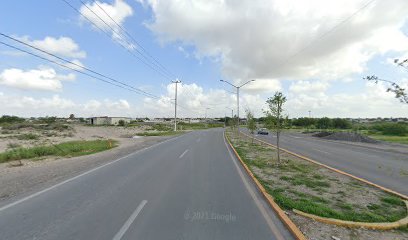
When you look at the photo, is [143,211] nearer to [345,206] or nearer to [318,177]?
[345,206]

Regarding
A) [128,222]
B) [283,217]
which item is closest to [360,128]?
[283,217]

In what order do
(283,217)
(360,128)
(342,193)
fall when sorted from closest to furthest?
(283,217) < (342,193) < (360,128)

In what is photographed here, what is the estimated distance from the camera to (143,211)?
6.10 metres

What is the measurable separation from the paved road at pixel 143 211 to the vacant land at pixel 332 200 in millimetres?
632

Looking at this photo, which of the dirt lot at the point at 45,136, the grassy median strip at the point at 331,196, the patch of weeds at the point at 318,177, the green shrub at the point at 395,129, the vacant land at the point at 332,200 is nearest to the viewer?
the vacant land at the point at 332,200

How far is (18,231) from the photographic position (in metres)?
4.91

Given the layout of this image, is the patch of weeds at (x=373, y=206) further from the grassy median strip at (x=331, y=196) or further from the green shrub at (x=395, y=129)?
the green shrub at (x=395, y=129)

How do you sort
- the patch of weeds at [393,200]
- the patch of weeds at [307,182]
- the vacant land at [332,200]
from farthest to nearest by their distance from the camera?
the patch of weeds at [307,182], the patch of weeds at [393,200], the vacant land at [332,200]

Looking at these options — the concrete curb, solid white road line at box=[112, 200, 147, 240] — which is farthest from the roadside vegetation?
solid white road line at box=[112, 200, 147, 240]

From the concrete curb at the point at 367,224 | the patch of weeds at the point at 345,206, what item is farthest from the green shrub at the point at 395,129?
the concrete curb at the point at 367,224

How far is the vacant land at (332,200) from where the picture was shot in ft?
16.9

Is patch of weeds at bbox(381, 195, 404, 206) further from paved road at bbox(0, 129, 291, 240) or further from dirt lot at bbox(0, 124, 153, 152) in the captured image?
dirt lot at bbox(0, 124, 153, 152)

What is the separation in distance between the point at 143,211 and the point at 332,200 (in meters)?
4.83

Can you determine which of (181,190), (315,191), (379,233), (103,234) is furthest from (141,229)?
(315,191)
